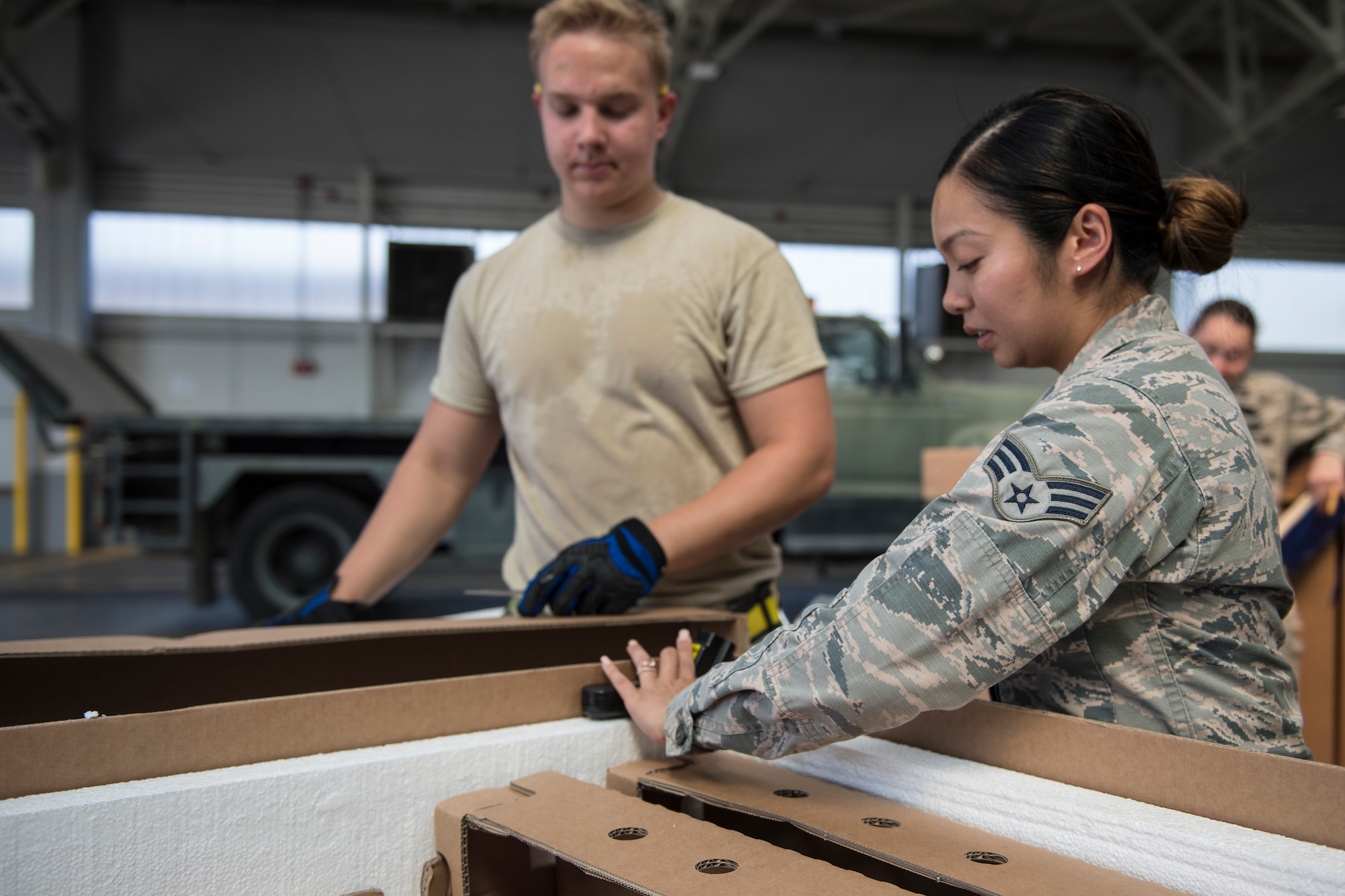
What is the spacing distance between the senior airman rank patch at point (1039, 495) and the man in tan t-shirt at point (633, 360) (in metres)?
0.52

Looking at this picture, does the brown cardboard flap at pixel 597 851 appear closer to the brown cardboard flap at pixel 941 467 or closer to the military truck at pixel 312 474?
the brown cardboard flap at pixel 941 467

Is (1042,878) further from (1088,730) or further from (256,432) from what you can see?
(256,432)

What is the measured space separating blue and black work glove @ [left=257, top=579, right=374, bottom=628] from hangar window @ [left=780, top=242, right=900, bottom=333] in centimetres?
944

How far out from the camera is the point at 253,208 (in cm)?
938

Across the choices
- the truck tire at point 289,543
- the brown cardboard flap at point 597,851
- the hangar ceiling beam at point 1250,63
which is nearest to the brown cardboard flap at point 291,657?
the brown cardboard flap at point 597,851

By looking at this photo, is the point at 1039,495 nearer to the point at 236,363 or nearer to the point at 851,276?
the point at 236,363

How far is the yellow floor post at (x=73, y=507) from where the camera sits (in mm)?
8570

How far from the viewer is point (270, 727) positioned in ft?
2.45

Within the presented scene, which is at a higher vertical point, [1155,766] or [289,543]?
[1155,766]

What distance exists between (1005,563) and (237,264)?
10.2 metres

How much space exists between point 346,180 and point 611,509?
9.42 metres

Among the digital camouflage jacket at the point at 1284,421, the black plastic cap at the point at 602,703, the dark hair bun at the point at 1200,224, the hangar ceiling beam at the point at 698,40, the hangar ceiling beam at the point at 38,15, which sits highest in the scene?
the hangar ceiling beam at the point at 38,15

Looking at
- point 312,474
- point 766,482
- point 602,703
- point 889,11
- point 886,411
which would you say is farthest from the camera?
point 889,11

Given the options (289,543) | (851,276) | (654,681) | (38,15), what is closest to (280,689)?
(654,681)
